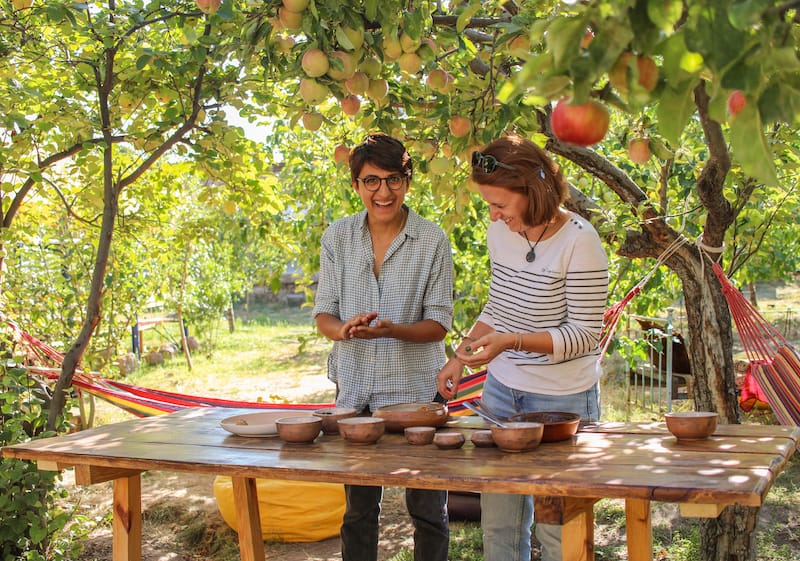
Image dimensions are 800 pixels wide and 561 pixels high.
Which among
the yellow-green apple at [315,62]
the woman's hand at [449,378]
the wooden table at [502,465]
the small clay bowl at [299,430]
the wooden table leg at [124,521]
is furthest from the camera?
the wooden table leg at [124,521]

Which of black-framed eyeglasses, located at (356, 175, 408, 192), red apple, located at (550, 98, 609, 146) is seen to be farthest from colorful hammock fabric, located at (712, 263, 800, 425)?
red apple, located at (550, 98, 609, 146)

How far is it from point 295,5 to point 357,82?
0.31 meters

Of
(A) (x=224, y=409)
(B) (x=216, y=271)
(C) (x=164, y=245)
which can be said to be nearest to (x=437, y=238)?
(A) (x=224, y=409)

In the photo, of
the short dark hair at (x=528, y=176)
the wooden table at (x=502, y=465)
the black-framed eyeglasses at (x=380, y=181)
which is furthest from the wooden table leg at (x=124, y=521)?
the short dark hair at (x=528, y=176)

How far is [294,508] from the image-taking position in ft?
11.0

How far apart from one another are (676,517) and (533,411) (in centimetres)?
206

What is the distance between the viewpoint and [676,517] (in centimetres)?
361

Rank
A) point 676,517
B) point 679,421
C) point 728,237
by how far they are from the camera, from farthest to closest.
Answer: point 676,517
point 728,237
point 679,421

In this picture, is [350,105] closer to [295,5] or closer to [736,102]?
[295,5]

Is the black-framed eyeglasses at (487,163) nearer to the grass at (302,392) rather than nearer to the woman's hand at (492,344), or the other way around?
the woman's hand at (492,344)

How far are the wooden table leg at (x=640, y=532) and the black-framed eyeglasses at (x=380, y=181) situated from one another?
0.95 metres

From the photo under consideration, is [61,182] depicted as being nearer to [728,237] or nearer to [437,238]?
[437,238]

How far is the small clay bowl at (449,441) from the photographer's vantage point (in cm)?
169

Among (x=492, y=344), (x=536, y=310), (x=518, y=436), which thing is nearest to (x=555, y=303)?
(x=536, y=310)
